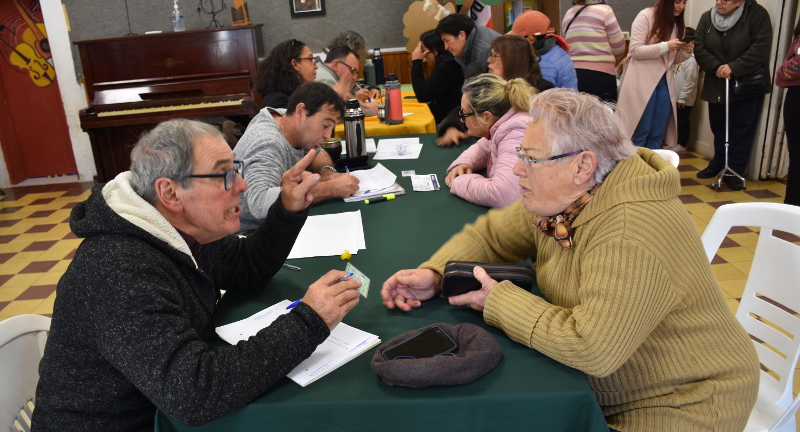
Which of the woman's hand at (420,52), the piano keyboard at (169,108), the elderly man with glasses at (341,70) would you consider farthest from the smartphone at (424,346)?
the piano keyboard at (169,108)

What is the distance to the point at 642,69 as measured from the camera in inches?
203

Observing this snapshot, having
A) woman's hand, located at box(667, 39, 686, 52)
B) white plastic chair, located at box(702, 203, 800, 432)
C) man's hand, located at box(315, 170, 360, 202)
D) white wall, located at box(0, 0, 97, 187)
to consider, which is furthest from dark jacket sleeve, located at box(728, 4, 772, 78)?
white wall, located at box(0, 0, 97, 187)

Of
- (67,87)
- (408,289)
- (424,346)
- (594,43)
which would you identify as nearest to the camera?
(424,346)

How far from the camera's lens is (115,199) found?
49.1 inches

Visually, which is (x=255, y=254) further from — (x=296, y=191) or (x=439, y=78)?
(x=439, y=78)

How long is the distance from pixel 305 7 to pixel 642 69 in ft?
12.4

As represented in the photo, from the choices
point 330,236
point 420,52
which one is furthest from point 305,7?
Result: point 330,236

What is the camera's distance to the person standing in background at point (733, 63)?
4309 millimetres

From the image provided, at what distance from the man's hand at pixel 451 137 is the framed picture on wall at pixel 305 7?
3928 mm

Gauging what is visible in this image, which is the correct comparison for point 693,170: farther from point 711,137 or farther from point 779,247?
point 779,247

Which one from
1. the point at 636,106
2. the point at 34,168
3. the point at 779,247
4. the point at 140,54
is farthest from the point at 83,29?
the point at 779,247

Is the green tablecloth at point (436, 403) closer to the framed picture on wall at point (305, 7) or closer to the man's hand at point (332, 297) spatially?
the man's hand at point (332, 297)

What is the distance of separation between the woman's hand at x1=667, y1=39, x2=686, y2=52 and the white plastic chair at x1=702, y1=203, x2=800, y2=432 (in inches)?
139

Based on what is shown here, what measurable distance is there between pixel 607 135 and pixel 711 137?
5.04 m
